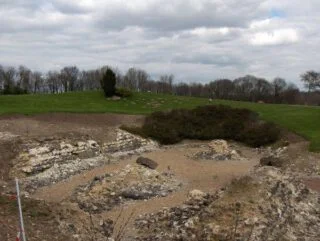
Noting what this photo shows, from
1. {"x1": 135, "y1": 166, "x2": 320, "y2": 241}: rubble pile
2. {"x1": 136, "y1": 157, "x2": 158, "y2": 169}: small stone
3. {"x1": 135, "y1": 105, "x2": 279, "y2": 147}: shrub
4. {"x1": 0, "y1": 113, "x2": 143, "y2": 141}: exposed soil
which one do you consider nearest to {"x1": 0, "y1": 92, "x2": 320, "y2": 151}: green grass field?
{"x1": 0, "y1": 113, "x2": 143, "y2": 141}: exposed soil

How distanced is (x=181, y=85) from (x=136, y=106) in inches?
1886

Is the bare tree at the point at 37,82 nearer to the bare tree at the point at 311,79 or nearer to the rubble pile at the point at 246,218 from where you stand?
the bare tree at the point at 311,79

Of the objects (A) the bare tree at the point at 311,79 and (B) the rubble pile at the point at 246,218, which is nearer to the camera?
(B) the rubble pile at the point at 246,218

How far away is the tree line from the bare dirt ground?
43.1 metres

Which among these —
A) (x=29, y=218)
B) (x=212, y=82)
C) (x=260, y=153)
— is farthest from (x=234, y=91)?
(x=29, y=218)

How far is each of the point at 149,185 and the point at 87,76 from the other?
6286cm

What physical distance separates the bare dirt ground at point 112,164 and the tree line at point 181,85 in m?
43.1

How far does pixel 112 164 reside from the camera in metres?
24.5

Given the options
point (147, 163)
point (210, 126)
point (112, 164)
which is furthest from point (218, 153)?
point (112, 164)

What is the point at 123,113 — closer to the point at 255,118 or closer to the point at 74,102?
the point at 74,102

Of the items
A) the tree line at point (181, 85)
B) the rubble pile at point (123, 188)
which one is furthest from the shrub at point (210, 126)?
the tree line at point (181, 85)

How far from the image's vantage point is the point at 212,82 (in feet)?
273

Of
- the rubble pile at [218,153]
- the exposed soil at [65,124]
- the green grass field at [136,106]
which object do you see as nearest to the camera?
the rubble pile at [218,153]

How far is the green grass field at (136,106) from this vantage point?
32.7 meters
